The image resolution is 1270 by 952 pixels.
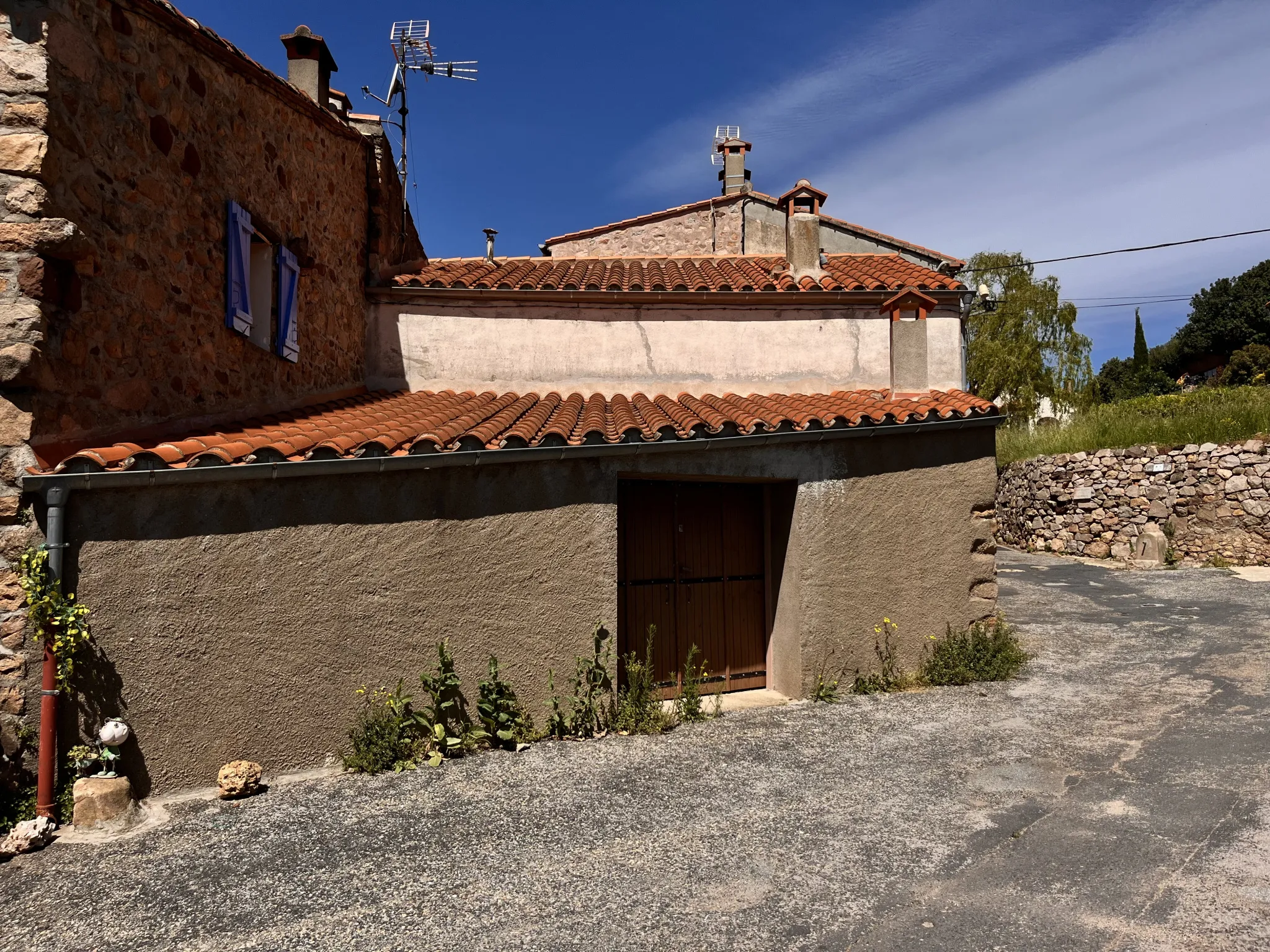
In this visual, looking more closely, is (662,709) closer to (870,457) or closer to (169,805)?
(870,457)

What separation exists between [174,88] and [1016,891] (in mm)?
7375

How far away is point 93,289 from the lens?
511 cm

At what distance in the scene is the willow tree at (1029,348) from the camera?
2331 centimetres

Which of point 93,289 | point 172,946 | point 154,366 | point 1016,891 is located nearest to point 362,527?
point 154,366

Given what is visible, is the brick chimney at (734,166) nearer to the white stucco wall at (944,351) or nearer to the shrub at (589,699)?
the white stucco wall at (944,351)

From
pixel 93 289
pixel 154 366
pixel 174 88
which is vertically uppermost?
pixel 174 88

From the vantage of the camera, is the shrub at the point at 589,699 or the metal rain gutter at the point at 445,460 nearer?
the metal rain gutter at the point at 445,460

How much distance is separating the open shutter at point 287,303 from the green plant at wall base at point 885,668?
6.06 meters

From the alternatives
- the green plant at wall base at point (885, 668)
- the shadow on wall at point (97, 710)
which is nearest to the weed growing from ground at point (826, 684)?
the green plant at wall base at point (885, 668)

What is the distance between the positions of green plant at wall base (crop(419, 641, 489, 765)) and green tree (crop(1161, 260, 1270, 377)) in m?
35.8

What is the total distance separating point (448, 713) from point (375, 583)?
110 centimetres

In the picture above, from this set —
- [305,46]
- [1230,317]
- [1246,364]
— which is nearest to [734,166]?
[305,46]

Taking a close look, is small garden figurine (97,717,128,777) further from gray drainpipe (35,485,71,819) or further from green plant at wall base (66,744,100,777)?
gray drainpipe (35,485,71,819)

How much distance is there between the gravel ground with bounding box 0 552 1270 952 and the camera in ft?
11.3
